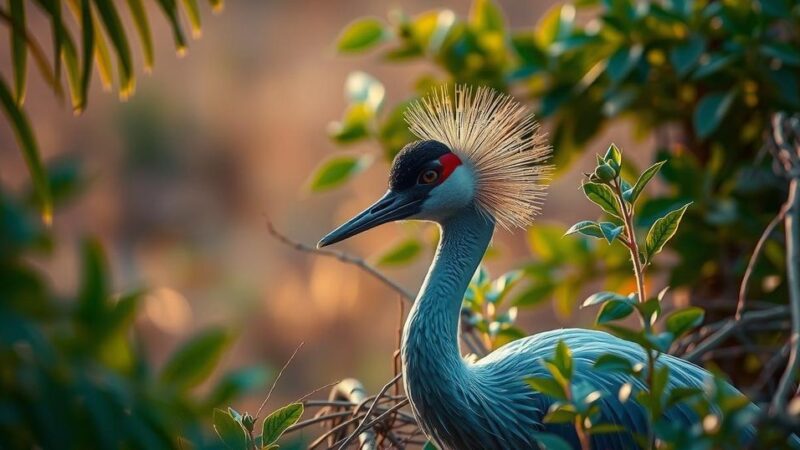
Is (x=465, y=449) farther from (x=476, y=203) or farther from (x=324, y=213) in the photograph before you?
(x=324, y=213)

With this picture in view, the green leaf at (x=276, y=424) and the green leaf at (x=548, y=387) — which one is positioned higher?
the green leaf at (x=548, y=387)

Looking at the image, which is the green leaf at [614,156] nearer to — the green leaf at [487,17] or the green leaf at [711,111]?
the green leaf at [711,111]

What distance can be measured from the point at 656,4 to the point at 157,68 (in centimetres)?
624

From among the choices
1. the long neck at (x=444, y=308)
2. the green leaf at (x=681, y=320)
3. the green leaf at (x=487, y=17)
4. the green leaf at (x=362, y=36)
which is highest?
the green leaf at (x=362, y=36)

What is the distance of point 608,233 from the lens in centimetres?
134

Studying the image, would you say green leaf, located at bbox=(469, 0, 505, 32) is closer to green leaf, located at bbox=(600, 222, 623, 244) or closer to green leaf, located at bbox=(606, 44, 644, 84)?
green leaf, located at bbox=(606, 44, 644, 84)

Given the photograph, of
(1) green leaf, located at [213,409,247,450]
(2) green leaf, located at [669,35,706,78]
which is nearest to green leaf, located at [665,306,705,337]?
(1) green leaf, located at [213,409,247,450]

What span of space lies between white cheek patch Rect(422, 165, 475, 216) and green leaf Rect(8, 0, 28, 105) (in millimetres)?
705

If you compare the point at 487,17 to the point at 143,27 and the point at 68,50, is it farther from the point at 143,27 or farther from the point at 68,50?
the point at 68,50

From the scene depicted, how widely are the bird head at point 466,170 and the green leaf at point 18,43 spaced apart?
0.56 meters

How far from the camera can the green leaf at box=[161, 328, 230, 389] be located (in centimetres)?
105

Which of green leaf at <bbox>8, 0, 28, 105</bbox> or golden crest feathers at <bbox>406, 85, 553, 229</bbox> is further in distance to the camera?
golden crest feathers at <bbox>406, 85, 553, 229</bbox>

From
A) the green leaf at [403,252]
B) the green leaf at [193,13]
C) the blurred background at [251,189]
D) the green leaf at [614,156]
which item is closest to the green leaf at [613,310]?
the green leaf at [614,156]

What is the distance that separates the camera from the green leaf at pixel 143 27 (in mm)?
1720
